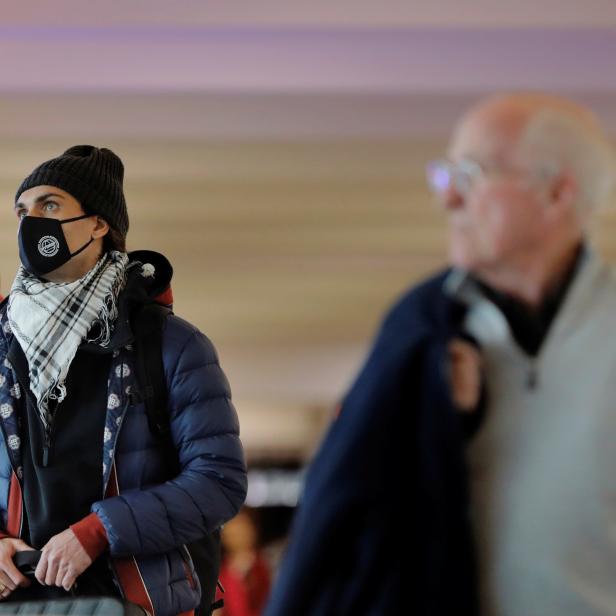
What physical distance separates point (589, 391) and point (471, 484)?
210 mm

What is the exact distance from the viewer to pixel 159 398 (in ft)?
7.90

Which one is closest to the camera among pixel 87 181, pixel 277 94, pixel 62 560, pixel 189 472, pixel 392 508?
pixel 392 508

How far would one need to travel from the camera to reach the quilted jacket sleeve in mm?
2324

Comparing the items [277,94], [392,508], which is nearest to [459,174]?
[392,508]

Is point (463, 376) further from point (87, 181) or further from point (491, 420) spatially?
point (87, 181)

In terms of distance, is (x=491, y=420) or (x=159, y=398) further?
(x=159, y=398)

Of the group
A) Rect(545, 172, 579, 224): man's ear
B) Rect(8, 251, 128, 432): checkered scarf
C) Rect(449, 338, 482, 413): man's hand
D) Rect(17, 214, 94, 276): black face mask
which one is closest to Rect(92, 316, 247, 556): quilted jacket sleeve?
Rect(8, 251, 128, 432): checkered scarf

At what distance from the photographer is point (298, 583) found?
171cm

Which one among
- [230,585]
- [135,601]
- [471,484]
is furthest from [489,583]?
[230,585]

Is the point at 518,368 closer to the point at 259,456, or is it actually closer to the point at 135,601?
the point at 135,601

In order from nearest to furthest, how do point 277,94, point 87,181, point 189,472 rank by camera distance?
point 189,472
point 87,181
point 277,94

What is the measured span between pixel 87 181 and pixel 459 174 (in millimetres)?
935

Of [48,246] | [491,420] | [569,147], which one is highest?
[569,147]

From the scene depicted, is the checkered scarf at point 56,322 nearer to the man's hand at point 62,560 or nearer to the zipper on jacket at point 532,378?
the man's hand at point 62,560
